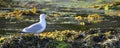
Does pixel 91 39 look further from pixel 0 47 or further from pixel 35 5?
pixel 35 5

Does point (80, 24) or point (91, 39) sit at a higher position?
point (91, 39)

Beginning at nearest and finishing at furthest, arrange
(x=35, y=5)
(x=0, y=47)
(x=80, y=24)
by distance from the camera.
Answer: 1. (x=0, y=47)
2. (x=80, y=24)
3. (x=35, y=5)

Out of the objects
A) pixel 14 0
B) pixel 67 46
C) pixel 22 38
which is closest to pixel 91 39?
pixel 67 46

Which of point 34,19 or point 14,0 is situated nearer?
point 34,19

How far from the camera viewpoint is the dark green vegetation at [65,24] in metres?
11.4

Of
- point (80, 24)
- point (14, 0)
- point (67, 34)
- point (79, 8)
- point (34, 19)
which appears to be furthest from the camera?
point (14, 0)

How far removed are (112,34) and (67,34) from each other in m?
1.46

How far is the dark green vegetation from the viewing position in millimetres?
11352

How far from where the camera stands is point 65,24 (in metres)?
18.6

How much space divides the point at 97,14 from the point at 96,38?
949cm

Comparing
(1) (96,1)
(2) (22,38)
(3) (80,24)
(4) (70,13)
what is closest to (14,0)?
(1) (96,1)

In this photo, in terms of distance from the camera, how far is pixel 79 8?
24266 millimetres

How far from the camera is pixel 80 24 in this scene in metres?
18.9

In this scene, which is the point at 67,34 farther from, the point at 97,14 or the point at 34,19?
the point at 97,14
